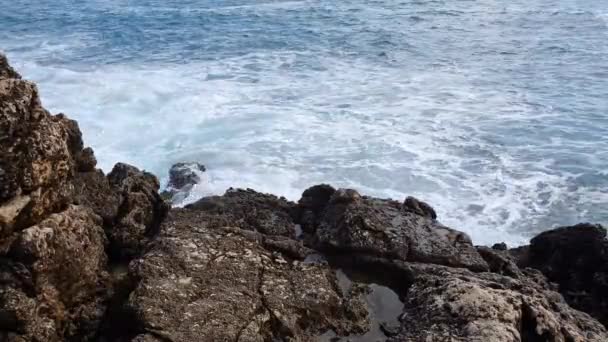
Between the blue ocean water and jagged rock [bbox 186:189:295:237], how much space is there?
449cm

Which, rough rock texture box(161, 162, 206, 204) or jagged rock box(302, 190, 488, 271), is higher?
jagged rock box(302, 190, 488, 271)

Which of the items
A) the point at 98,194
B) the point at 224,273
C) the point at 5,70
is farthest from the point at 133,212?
the point at 5,70

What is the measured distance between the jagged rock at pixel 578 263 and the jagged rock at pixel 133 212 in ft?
18.1

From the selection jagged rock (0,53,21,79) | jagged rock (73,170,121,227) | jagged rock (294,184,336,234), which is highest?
jagged rock (0,53,21,79)

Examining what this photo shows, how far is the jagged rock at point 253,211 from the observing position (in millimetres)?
8312

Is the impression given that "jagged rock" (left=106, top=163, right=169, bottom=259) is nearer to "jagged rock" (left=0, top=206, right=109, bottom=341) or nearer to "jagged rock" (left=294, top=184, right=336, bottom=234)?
"jagged rock" (left=0, top=206, right=109, bottom=341)

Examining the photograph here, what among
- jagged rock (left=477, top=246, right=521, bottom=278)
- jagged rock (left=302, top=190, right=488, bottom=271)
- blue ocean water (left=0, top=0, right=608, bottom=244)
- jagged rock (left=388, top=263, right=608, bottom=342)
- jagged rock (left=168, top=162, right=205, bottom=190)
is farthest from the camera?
blue ocean water (left=0, top=0, right=608, bottom=244)

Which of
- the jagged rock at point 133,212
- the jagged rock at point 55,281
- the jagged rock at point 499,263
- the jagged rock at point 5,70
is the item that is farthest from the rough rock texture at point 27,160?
the jagged rock at point 499,263

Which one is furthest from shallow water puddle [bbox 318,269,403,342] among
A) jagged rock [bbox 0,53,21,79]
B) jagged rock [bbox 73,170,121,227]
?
jagged rock [bbox 0,53,21,79]

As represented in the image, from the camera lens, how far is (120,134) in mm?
17188

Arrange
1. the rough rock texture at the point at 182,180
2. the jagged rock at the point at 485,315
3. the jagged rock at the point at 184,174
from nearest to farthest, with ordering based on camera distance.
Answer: the jagged rock at the point at 485,315 < the rough rock texture at the point at 182,180 < the jagged rock at the point at 184,174

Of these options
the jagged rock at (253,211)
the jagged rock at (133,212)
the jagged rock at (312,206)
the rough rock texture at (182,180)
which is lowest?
the rough rock texture at (182,180)

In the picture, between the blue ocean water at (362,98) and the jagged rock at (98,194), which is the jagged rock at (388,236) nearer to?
the jagged rock at (98,194)

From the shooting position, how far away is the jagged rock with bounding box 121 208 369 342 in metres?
5.60
